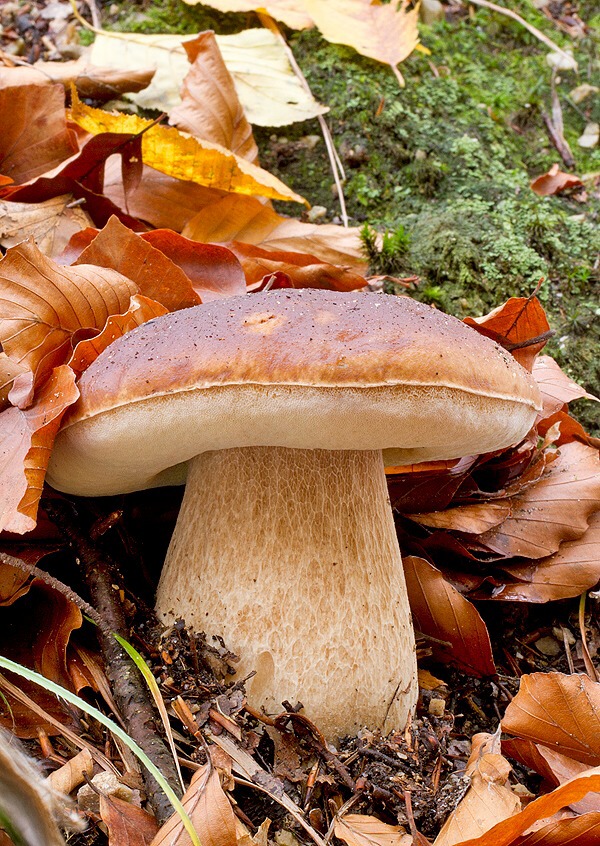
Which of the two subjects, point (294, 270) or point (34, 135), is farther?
point (34, 135)

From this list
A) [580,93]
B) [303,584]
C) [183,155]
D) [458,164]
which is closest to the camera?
[303,584]

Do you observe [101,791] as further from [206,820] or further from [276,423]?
[276,423]

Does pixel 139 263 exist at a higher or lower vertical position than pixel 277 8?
lower

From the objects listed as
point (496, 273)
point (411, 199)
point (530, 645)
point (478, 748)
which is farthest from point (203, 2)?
point (478, 748)

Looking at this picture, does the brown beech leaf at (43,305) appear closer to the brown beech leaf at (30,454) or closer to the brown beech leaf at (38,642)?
the brown beech leaf at (30,454)

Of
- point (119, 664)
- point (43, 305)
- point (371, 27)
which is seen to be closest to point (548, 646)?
point (119, 664)
